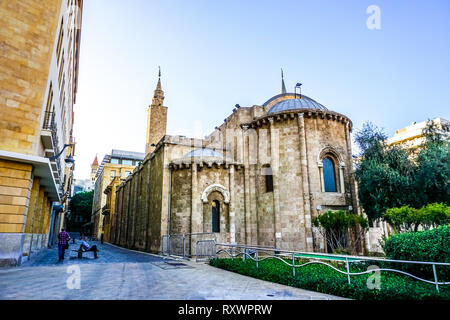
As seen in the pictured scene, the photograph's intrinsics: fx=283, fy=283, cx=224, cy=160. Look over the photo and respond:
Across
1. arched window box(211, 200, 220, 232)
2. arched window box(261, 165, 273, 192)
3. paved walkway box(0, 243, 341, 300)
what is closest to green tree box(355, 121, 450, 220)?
arched window box(261, 165, 273, 192)

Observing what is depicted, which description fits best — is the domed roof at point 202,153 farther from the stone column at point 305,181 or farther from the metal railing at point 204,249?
the metal railing at point 204,249

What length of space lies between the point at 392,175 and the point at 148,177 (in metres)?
17.9

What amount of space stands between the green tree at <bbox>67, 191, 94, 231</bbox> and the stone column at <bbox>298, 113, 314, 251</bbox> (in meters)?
61.0

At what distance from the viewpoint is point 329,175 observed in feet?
65.0

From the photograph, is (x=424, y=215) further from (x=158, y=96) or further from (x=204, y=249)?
(x=158, y=96)

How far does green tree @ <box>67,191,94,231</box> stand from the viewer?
66000mm

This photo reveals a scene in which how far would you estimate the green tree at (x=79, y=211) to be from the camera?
66.0 metres

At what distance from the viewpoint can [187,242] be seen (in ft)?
59.9

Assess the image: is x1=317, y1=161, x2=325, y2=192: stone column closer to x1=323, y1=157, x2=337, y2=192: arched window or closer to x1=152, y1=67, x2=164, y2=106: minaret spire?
x1=323, y1=157, x2=337, y2=192: arched window

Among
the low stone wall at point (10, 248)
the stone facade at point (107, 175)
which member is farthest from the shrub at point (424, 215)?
the stone facade at point (107, 175)

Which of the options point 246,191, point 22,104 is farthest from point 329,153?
point 22,104

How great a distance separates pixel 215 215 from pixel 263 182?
423cm
